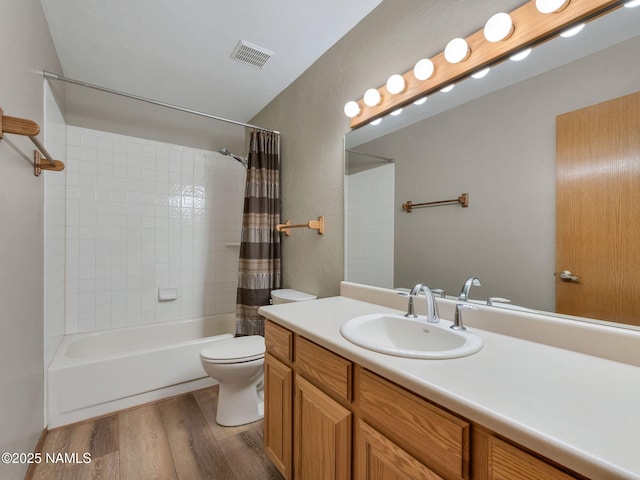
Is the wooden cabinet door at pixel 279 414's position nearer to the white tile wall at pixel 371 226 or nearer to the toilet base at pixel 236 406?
the toilet base at pixel 236 406

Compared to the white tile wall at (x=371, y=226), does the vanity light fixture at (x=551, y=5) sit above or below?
above

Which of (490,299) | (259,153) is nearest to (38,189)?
(259,153)

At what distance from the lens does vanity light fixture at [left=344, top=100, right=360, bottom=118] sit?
5.32 feet

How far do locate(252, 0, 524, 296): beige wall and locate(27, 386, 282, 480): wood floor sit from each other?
39.6 inches

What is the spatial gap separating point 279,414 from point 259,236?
4.51ft

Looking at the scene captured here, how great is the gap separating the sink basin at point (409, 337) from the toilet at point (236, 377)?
2.93 ft

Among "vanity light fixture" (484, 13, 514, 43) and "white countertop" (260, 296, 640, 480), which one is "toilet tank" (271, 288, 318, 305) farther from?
"vanity light fixture" (484, 13, 514, 43)

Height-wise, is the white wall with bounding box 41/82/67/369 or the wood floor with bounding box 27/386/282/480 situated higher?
the white wall with bounding box 41/82/67/369

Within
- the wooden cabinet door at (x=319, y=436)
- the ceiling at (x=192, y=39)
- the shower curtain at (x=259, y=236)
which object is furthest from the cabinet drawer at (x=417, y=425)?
the ceiling at (x=192, y=39)

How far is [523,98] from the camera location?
39.6 inches

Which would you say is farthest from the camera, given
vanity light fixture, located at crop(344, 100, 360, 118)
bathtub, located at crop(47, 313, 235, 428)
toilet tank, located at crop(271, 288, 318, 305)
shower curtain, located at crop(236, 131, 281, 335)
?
shower curtain, located at crop(236, 131, 281, 335)

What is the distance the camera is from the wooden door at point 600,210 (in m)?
0.79

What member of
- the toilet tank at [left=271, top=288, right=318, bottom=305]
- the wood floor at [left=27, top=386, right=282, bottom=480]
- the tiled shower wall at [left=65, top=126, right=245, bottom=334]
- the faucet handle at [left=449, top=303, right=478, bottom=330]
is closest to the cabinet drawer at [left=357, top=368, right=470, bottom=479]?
the faucet handle at [left=449, top=303, right=478, bottom=330]

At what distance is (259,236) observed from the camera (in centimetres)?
232
